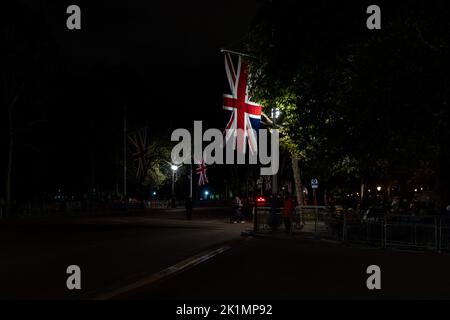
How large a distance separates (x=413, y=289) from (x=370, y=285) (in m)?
0.79

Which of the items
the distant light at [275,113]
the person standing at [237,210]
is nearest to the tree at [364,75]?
the distant light at [275,113]

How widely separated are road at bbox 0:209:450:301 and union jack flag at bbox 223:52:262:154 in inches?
203

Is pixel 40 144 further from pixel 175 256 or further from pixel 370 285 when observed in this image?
Answer: pixel 370 285

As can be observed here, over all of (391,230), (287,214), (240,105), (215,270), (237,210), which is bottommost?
(215,270)

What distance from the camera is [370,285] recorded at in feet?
40.0

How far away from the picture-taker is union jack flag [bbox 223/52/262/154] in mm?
26547

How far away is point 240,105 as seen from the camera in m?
26.6

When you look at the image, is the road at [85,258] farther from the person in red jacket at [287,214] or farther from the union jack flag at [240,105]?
the union jack flag at [240,105]

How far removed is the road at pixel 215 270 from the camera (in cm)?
1138

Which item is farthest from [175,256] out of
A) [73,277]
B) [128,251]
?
[73,277]

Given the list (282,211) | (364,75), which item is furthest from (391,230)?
(282,211)

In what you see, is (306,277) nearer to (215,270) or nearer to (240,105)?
(215,270)

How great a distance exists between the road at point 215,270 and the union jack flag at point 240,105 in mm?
5151

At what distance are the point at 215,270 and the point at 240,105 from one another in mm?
12822
